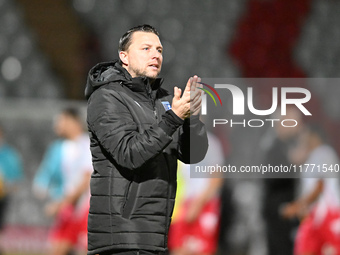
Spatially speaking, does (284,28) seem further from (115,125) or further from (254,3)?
(115,125)

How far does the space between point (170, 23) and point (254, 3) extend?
1312 millimetres

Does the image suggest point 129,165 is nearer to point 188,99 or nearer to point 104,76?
point 188,99

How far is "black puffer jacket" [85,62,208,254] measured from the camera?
251 cm

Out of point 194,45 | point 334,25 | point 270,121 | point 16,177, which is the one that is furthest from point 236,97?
point 334,25

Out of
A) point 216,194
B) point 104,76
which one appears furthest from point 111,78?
point 216,194

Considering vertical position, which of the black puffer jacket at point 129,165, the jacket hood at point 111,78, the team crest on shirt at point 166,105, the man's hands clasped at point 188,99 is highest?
the jacket hood at point 111,78

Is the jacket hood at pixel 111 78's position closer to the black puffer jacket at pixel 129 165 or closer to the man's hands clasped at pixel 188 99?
the black puffer jacket at pixel 129 165

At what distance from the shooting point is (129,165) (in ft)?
8.20

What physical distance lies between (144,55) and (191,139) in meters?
0.40

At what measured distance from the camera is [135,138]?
250 centimetres

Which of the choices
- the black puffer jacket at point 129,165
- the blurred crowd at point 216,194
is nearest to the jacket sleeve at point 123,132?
the black puffer jacket at point 129,165

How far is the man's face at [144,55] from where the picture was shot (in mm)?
2707

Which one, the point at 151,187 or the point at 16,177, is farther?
the point at 16,177

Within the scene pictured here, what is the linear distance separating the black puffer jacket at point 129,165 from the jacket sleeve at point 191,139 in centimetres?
1
